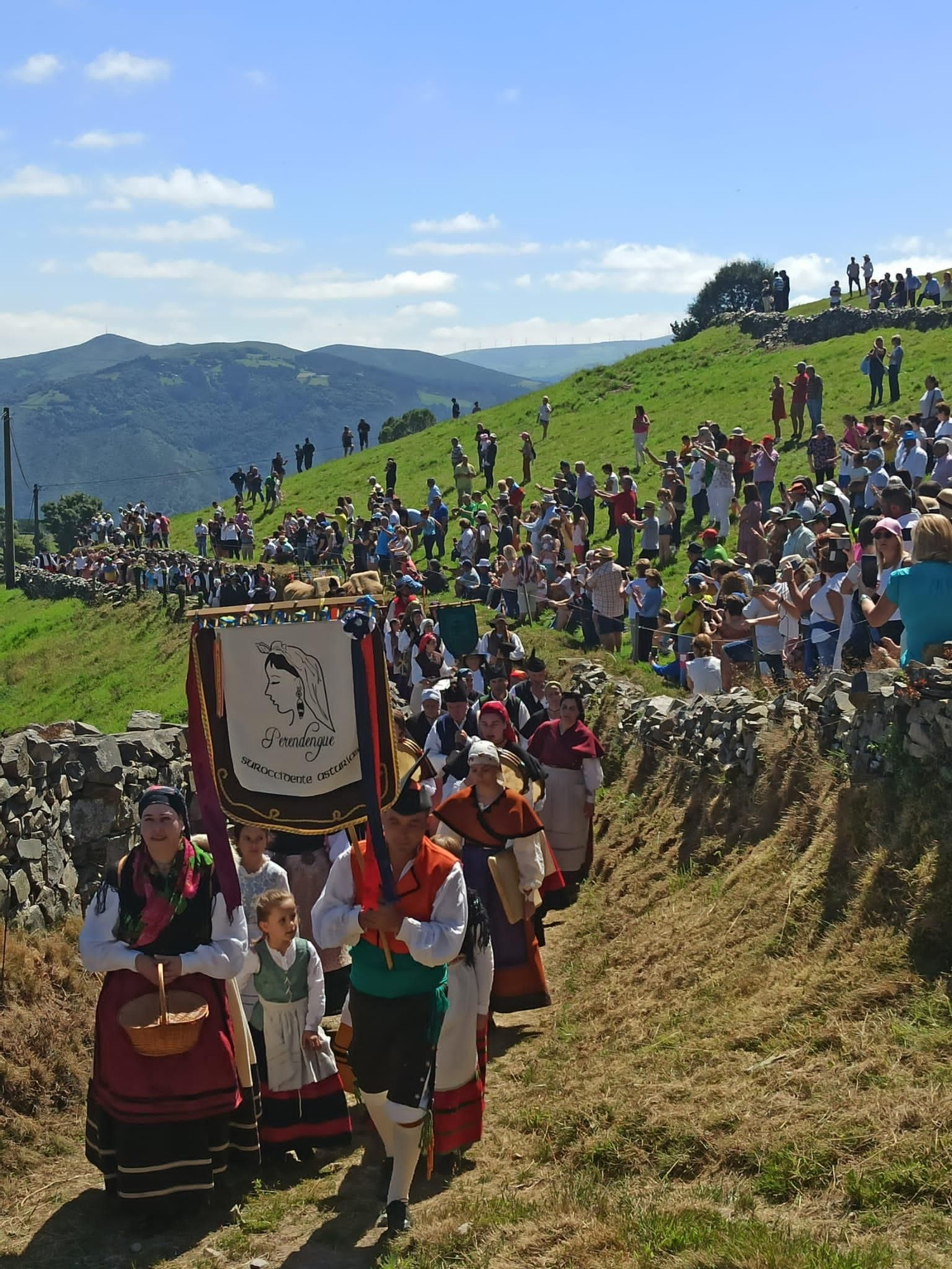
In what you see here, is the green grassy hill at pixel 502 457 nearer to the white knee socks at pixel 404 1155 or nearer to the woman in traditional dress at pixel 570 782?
the woman in traditional dress at pixel 570 782

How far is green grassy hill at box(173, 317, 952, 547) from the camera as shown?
34.0m

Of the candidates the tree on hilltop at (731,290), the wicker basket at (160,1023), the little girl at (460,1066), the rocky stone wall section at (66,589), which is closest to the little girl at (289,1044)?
the little girl at (460,1066)

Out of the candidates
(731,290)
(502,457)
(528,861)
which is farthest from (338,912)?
(731,290)

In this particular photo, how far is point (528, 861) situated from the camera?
9.05 m

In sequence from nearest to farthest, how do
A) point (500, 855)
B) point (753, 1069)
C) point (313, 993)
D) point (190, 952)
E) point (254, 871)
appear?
point (190, 952) < point (753, 1069) < point (313, 993) < point (254, 871) < point (500, 855)

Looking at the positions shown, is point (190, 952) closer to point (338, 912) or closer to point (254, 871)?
point (338, 912)

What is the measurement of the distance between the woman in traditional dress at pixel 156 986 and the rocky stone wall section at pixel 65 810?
3001 millimetres

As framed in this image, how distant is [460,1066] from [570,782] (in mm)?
4815

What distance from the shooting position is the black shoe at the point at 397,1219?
6.33m

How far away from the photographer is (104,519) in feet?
170

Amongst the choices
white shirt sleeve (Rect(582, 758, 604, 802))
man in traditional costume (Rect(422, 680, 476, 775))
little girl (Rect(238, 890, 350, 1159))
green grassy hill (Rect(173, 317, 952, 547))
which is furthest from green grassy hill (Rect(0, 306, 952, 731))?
little girl (Rect(238, 890, 350, 1159))

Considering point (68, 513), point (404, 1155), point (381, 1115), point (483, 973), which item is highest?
point (68, 513)

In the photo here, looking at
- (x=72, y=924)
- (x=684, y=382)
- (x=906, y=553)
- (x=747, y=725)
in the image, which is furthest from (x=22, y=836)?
(x=684, y=382)

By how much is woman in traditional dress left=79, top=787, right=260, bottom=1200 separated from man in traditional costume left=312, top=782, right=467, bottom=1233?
55 cm
